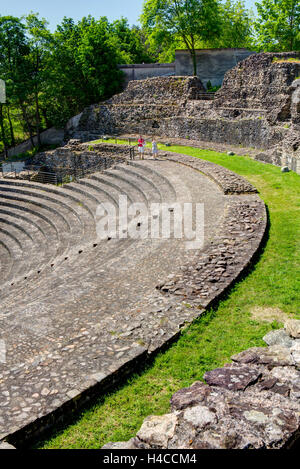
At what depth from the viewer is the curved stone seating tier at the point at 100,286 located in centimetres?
494

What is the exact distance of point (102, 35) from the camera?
111ft

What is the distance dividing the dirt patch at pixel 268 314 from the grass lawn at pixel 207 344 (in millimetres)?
17

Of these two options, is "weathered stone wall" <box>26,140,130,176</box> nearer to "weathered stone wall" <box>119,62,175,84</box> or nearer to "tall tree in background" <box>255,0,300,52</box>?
"weathered stone wall" <box>119,62,175,84</box>

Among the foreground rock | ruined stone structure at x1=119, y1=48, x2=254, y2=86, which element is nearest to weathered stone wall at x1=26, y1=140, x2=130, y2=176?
ruined stone structure at x1=119, y1=48, x2=254, y2=86

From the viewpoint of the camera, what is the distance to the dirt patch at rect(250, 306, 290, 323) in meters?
6.60

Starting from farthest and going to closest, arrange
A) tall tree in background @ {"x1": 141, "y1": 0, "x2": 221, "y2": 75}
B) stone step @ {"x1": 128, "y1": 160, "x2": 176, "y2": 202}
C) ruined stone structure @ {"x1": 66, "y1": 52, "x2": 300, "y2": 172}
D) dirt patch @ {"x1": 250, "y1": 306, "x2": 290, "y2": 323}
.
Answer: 1. tall tree in background @ {"x1": 141, "y1": 0, "x2": 221, "y2": 75}
2. ruined stone structure @ {"x1": 66, "y1": 52, "x2": 300, "y2": 172}
3. stone step @ {"x1": 128, "y1": 160, "x2": 176, "y2": 202}
4. dirt patch @ {"x1": 250, "y1": 306, "x2": 290, "y2": 323}

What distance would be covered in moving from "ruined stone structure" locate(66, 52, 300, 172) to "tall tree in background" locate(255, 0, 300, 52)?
1179 cm

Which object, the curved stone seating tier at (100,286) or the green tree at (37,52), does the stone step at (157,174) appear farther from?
the green tree at (37,52)

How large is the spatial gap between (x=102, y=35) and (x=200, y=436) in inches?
1450

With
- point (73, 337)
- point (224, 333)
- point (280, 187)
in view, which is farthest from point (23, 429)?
point (280, 187)

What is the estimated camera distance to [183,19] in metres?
35.0

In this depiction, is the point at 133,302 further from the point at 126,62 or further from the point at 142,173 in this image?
the point at 126,62

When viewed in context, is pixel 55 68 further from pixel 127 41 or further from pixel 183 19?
pixel 127 41

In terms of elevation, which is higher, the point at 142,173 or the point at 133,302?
the point at 142,173
